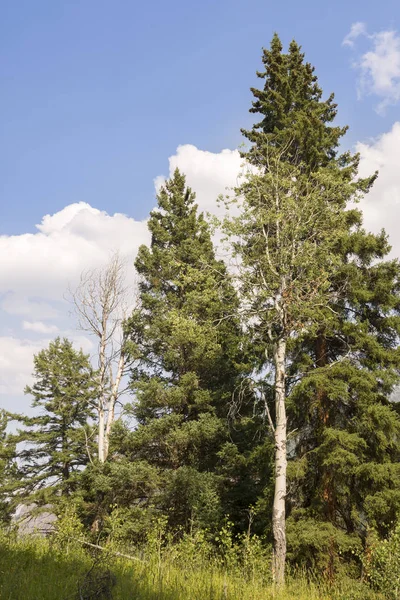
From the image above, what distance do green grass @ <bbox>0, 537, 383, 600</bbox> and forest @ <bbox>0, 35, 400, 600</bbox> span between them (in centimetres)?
3

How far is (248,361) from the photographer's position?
1511 cm

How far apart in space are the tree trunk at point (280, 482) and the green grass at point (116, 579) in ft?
6.63


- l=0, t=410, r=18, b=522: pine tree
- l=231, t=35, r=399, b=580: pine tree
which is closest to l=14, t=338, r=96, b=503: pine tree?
l=0, t=410, r=18, b=522: pine tree

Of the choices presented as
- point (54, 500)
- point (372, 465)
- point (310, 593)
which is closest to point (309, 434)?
point (372, 465)

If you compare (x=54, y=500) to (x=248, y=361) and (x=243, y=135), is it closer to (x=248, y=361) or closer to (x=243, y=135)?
(x=248, y=361)

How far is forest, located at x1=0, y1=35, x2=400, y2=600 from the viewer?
704cm

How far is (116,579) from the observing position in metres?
4.76

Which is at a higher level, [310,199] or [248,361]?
[310,199]

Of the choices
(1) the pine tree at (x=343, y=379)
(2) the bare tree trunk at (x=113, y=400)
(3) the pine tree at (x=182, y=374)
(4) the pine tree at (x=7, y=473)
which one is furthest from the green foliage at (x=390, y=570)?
(4) the pine tree at (x=7, y=473)

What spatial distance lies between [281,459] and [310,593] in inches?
136

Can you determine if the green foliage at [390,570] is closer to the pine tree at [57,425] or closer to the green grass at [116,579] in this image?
the green grass at [116,579]

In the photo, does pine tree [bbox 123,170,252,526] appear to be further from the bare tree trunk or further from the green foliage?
the green foliage

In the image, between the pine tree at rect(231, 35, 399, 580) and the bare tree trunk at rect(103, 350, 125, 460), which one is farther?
the bare tree trunk at rect(103, 350, 125, 460)

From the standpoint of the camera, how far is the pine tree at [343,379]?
11094 mm
